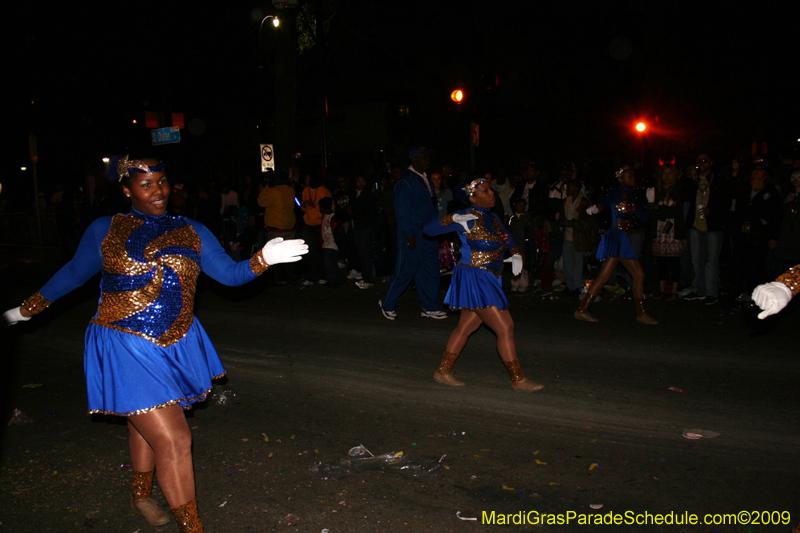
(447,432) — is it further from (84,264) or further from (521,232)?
(521,232)

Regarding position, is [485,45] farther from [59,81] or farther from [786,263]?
[786,263]

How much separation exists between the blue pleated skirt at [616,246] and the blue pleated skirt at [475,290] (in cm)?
295

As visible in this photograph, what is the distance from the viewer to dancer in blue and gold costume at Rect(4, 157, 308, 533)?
121 inches

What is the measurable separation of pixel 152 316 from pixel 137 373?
0.28m

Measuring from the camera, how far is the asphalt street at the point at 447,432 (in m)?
3.65

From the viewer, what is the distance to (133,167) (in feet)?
10.9

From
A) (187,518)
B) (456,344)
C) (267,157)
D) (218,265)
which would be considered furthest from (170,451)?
(267,157)

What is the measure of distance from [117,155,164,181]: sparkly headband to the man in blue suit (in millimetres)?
5092

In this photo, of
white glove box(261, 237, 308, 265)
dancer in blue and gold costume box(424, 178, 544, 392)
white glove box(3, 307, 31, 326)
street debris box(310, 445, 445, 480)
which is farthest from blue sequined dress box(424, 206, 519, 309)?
white glove box(3, 307, 31, 326)

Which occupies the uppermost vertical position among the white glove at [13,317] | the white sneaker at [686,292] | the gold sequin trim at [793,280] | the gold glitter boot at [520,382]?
the gold sequin trim at [793,280]

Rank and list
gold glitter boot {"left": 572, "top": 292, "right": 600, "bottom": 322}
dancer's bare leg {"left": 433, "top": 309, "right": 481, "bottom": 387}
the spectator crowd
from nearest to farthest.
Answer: dancer's bare leg {"left": 433, "top": 309, "right": 481, "bottom": 387}
gold glitter boot {"left": 572, "top": 292, "right": 600, "bottom": 322}
the spectator crowd

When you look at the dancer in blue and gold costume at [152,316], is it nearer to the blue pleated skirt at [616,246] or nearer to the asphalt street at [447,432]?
the asphalt street at [447,432]

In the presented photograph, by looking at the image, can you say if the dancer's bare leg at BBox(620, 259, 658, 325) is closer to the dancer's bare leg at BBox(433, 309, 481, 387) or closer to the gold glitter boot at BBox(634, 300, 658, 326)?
the gold glitter boot at BBox(634, 300, 658, 326)

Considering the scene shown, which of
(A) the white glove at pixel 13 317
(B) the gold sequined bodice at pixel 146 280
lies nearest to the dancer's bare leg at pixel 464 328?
(B) the gold sequined bodice at pixel 146 280
